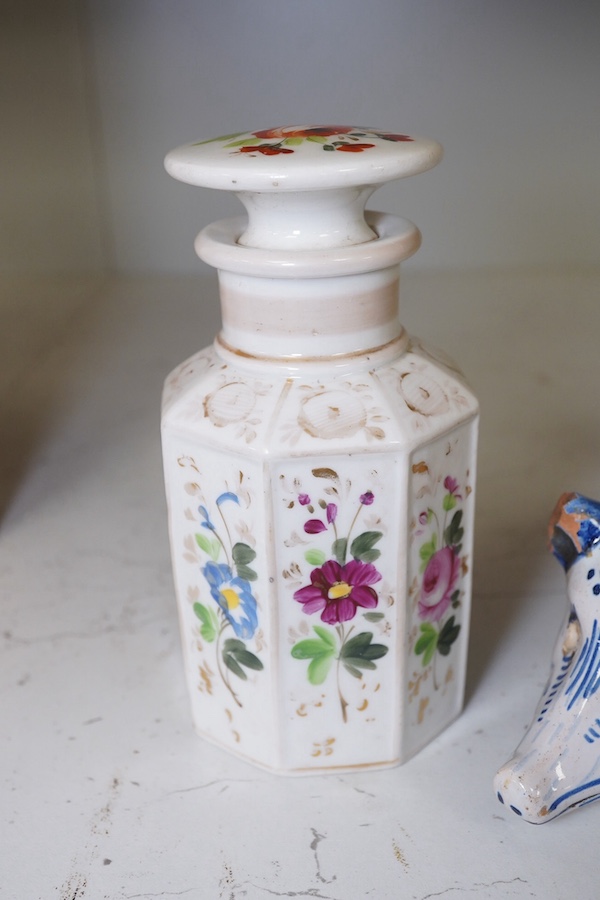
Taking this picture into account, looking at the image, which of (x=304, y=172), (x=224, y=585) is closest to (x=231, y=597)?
(x=224, y=585)

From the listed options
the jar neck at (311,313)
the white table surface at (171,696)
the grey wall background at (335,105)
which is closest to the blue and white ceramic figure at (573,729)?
the white table surface at (171,696)

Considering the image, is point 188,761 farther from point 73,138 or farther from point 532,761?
point 73,138

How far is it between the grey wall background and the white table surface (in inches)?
14.5

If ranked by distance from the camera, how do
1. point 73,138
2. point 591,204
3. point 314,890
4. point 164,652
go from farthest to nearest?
point 591,204 → point 73,138 → point 164,652 → point 314,890

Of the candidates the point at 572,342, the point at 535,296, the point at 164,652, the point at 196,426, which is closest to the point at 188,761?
the point at 164,652

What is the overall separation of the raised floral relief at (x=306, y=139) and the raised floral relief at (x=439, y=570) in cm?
17

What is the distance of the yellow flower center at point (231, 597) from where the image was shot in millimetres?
583

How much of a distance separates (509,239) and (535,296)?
18 cm

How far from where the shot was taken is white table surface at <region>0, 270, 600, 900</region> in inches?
21.3

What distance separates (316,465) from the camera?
527 mm

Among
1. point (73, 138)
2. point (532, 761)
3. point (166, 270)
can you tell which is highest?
point (73, 138)

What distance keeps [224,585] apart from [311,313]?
0.16 meters

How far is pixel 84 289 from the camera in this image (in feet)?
4.92

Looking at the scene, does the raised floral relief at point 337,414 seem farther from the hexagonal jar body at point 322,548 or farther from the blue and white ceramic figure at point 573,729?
the blue and white ceramic figure at point 573,729
